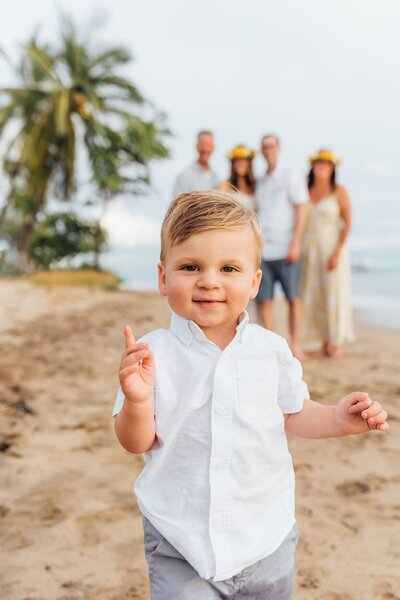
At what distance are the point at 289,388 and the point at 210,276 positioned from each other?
36 cm

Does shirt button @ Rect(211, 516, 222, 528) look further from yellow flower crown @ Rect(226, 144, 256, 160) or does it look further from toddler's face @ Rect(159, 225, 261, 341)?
yellow flower crown @ Rect(226, 144, 256, 160)

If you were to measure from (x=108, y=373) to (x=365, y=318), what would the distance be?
19.6 ft

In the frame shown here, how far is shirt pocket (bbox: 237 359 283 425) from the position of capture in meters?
1.58

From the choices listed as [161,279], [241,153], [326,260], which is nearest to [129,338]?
[161,279]

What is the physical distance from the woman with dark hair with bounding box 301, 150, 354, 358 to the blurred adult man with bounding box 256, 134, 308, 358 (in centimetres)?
34

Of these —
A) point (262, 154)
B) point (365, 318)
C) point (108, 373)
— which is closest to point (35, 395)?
point (108, 373)

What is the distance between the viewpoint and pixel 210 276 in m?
1.56

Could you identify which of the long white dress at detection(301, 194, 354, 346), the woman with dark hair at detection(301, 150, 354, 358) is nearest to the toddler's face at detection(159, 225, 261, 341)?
the woman with dark hair at detection(301, 150, 354, 358)

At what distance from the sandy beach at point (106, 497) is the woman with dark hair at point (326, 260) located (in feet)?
2.67

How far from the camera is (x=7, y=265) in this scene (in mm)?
33125

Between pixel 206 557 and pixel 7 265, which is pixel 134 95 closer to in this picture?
pixel 7 265

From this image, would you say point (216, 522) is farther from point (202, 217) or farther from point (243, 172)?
point (243, 172)

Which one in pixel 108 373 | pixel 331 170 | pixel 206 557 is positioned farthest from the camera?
pixel 331 170

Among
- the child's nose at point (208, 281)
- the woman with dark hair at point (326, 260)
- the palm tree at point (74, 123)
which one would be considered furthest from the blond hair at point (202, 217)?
the palm tree at point (74, 123)
